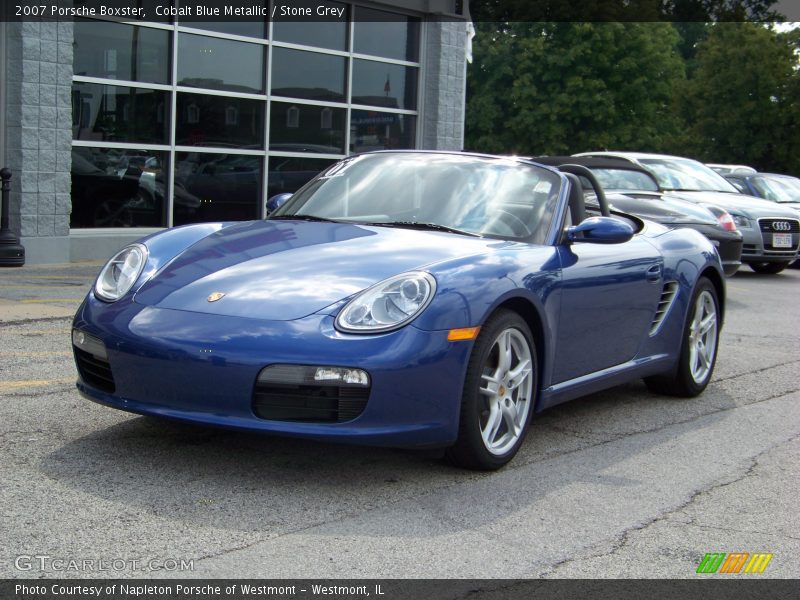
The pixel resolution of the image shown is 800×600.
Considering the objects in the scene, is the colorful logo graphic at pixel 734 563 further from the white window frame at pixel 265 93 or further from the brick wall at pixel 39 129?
the white window frame at pixel 265 93

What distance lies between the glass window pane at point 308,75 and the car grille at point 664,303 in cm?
987

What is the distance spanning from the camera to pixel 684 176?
50.6 feet

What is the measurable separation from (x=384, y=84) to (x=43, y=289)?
8.34 meters

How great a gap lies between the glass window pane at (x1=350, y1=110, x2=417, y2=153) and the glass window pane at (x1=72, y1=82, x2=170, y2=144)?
351cm

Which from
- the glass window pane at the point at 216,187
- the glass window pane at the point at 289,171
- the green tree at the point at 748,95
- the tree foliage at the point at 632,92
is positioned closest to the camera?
the glass window pane at the point at 216,187

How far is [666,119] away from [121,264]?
4860cm

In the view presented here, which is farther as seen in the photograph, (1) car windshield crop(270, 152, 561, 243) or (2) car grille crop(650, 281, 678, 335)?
(2) car grille crop(650, 281, 678, 335)

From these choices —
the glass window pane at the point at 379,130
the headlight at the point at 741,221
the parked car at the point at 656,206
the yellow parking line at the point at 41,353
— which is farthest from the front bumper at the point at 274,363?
the glass window pane at the point at 379,130

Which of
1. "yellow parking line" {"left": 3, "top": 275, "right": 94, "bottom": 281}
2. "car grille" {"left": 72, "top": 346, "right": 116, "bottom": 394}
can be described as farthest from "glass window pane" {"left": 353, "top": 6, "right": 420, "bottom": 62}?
"car grille" {"left": 72, "top": 346, "right": 116, "bottom": 394}

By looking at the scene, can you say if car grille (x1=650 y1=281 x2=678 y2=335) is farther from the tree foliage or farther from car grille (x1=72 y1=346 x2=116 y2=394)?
the tree foliage

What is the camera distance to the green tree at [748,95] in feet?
131

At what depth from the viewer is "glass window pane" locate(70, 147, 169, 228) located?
12875 millimetres

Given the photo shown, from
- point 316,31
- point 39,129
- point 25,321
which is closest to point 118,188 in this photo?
point 39,129

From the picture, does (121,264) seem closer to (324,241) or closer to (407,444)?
(324,241)
